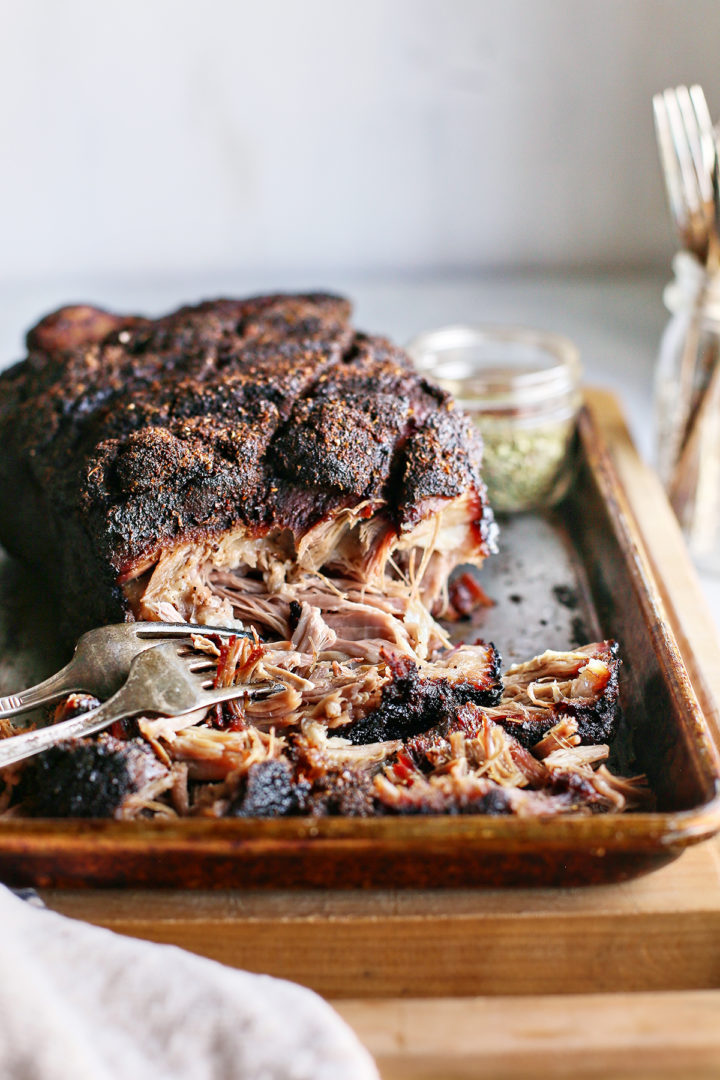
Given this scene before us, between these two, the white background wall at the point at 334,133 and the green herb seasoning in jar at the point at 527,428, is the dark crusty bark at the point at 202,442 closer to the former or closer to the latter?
the green herb seasoning in jar at the point at 527,428

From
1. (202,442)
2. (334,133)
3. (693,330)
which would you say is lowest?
(693,330)

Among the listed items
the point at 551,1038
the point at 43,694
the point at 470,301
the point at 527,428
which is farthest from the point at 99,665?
the point at 470,301

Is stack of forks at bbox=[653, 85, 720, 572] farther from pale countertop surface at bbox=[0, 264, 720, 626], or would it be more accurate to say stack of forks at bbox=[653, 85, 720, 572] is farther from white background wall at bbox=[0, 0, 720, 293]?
white background wall at bbox=[0, 0, 720, 293]

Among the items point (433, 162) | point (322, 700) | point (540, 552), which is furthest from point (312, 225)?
point (322, 700)

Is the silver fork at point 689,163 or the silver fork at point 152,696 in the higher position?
the silver fork at point 689,163

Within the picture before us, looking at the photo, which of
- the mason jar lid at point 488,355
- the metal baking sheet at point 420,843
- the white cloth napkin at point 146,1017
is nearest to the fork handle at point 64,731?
the metal baking sheet at point 420,843

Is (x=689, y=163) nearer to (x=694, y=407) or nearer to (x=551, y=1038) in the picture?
(x=694, y=407)

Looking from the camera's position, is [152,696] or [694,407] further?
[694,407]
